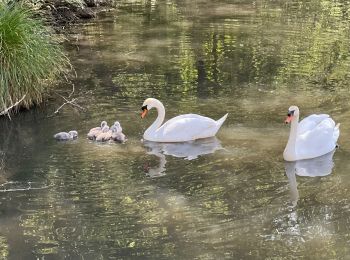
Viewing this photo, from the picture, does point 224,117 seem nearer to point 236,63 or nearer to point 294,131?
point 294,131

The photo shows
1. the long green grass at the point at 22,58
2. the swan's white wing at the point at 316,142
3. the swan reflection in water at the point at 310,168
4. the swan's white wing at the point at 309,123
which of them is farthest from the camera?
the long green grass at the point at 22,58

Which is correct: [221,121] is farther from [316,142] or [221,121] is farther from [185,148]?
[316,142]

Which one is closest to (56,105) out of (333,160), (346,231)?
(333,160)

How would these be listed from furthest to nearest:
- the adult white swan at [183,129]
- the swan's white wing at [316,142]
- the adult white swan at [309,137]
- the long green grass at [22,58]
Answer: the long green grass at [22,58], the adult white swan at [183,129], the swan's white wing at [316,142], the adult white swan at [309,137]

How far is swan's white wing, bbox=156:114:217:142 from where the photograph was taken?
29.8ft

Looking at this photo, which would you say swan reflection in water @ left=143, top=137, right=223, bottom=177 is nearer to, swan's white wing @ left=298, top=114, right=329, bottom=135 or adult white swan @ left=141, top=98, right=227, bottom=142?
adult white swan @ left=141, top=98, right=227, bottom=142

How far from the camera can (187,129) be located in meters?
9.09

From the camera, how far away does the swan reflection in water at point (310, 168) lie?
7.88 m

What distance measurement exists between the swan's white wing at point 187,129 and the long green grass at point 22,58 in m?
2.37

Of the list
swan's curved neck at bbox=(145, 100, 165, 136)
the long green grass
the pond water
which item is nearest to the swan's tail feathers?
the pond water

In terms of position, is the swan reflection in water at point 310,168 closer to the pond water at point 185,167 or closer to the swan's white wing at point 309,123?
the pond water at point 185,167

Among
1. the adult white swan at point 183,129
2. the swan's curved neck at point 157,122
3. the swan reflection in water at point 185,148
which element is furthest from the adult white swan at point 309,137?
the swan's curved neck at point 157,122

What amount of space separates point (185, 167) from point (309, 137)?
1667mm

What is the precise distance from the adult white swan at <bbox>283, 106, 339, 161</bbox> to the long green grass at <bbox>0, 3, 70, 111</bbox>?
405 centimetres
